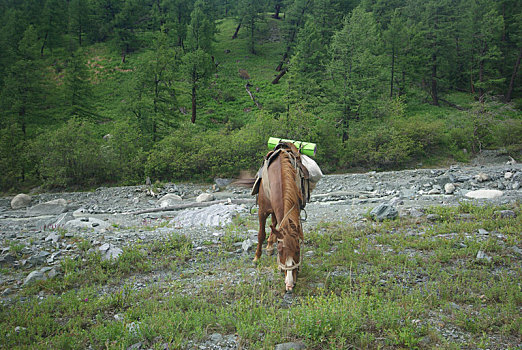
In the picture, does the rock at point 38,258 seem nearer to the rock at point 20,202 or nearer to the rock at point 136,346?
the rock at point 136,346

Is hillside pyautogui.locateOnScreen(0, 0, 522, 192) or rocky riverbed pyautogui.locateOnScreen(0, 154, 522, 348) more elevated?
hillside pyautogui.locateOnScreen(0, 0, 522, 192)

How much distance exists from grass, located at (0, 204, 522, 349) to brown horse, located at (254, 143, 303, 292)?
1.92ft

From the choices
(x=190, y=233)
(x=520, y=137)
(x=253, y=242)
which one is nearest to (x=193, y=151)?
(x=190, y=233)

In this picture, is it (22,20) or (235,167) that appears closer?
(235,167)

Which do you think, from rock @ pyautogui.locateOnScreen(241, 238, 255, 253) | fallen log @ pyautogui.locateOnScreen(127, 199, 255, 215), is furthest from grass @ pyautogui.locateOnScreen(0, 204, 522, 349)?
fallen log @ pyautogui.locateOnScreen(127, 199, 255, 215)

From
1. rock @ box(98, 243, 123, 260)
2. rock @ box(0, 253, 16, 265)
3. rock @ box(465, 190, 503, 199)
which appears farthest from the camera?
rock @ box(465, 190, 503, 199)

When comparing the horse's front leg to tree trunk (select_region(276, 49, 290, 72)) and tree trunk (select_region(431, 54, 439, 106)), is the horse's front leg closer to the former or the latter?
tree trunk (select_region(431, 54, 439, 106))

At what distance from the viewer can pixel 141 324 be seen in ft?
13.2

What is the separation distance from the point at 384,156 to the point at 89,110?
33.4 m

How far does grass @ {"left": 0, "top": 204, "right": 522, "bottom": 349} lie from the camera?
12.6ft

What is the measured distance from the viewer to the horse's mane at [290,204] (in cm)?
475

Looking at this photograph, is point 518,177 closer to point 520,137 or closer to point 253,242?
point 253,242

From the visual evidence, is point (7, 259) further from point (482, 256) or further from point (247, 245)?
point (482, 256)

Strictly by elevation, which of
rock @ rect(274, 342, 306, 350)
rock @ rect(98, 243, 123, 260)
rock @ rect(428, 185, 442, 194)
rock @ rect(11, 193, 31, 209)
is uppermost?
rock @ rect(274, 342, 306, 350)
